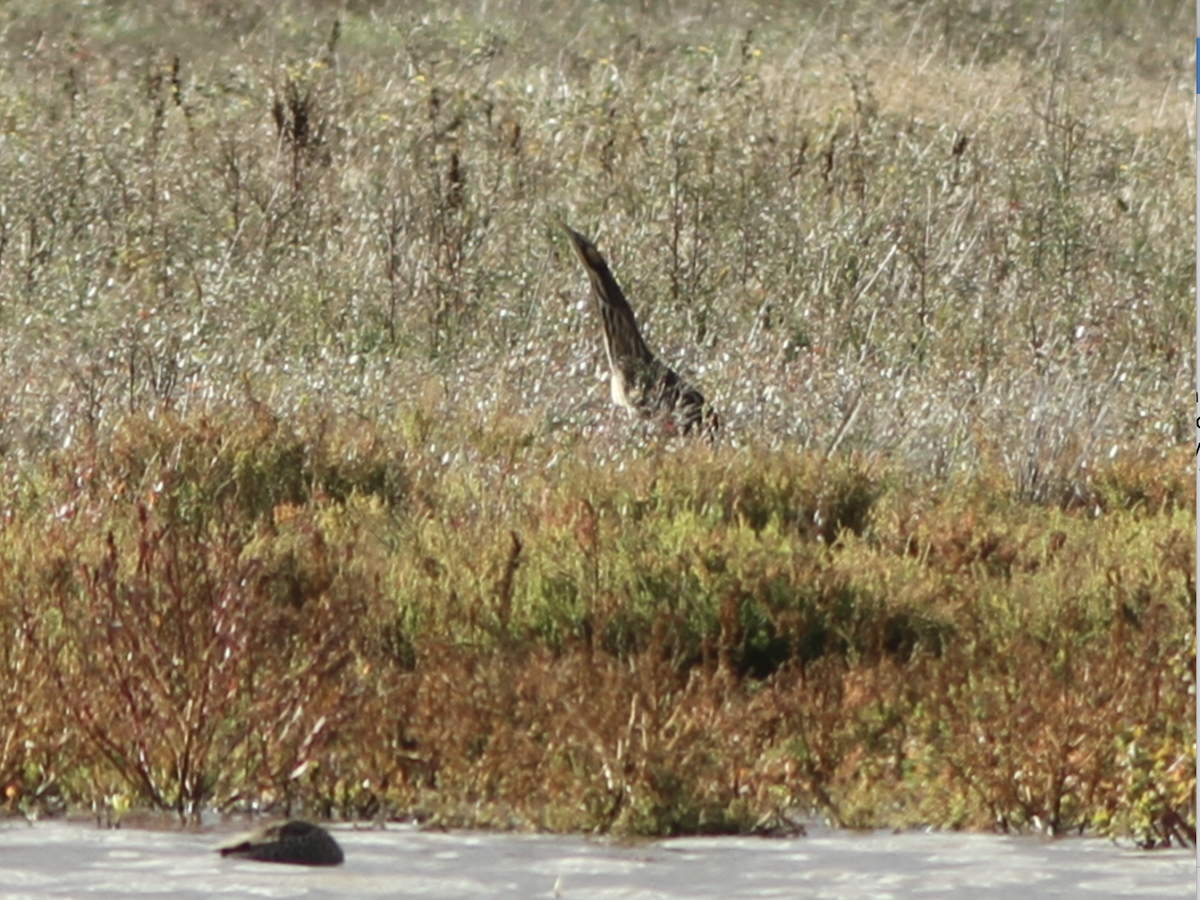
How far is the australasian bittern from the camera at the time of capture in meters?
8.48

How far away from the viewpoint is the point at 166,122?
1442cm

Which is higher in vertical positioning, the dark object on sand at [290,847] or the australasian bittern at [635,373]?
the dark object on sand at [290,847]

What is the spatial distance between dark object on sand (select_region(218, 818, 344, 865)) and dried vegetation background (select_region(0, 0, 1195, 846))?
31 cm

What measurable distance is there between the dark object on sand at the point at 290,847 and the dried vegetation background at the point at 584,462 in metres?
0.31

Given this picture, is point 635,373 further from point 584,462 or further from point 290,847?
point 290,847

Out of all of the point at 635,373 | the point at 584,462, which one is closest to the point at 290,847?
the point at 584,462

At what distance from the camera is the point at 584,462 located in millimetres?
7594

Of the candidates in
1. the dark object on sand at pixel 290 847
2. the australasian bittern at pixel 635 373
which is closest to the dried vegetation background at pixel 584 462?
the australasian bittern at pixel 635 373

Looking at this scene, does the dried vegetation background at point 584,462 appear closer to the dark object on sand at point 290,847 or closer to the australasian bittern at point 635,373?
the australasian bittern at point 635,373

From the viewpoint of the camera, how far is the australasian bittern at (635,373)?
27.8ft

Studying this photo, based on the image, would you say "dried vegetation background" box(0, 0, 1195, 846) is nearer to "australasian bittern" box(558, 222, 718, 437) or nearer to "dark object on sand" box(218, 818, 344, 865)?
"australasian bittern" box(558, 222, 718, 437)

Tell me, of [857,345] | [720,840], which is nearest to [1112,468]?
[857,345]

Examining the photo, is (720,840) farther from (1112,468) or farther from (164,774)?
Answer: (1112,468)

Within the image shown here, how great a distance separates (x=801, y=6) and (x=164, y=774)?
2262 centimetres
